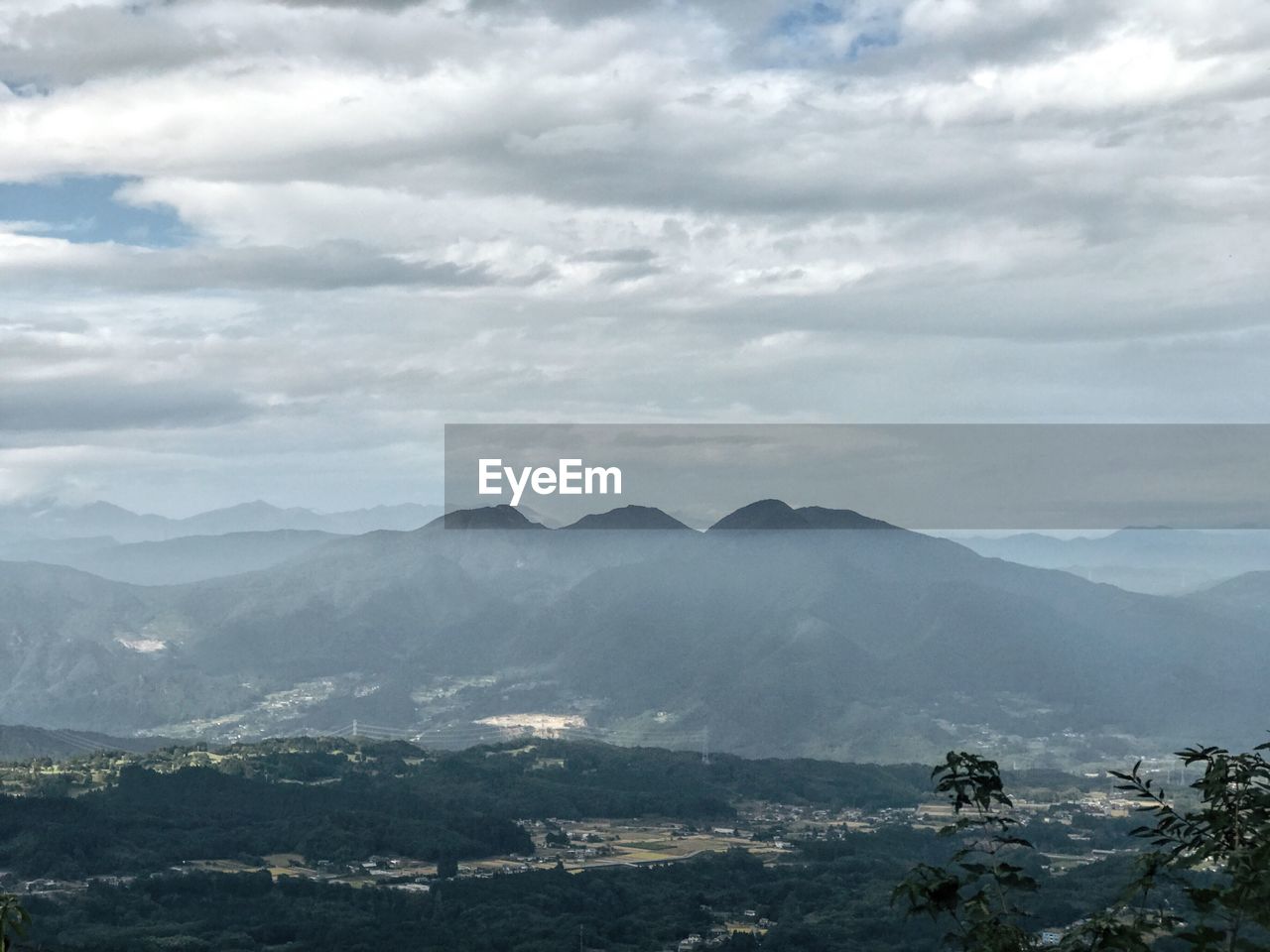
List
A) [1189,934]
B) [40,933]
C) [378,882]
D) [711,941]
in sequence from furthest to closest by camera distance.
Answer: [378,882] → [711,941] → [40,933] → [1189,934]

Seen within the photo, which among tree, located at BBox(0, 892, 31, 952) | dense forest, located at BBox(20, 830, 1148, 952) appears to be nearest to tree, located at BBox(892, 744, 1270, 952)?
tree, located at BBox(0, 892, 31, 952)

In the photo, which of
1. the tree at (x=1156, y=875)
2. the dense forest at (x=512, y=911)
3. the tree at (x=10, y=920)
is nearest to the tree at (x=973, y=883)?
the tree at (x=1156, y=875)

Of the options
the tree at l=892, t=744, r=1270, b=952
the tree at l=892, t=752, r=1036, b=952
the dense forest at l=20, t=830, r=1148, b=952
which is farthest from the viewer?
the dense forest at l=20, t=830, r=1148, b=952

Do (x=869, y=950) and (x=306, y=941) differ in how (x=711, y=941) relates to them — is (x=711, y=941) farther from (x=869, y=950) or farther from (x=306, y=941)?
(x=306, y=941)

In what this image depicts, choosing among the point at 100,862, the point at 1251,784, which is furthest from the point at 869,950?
the point at 1251,784

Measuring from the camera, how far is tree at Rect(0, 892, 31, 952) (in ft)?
50.5

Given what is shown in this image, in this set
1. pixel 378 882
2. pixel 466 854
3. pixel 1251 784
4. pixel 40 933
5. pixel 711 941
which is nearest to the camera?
pixel 1251 784

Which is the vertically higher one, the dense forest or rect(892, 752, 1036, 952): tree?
rect(892, 752, 1036, 952): tree

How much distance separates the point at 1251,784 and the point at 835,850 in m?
176

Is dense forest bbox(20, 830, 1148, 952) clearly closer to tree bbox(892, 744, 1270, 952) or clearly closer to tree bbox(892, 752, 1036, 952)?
tree bbox(892, 752, 1036, 952)

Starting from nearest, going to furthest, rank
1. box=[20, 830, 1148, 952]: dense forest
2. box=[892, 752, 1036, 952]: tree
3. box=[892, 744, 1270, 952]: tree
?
1. box=[892, 744, 1270, 952]: tree
2. box=[892, 752, 1036, 952]: tree
3. box=[20, 830, 1148, 952]: dense forest

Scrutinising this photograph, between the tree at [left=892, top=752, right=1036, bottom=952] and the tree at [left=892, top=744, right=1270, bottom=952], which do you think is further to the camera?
the tree at [left=892, top=752, right=1036, bottom=952]

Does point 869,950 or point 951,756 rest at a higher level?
point 951,756

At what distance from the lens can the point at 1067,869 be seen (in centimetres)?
16800
